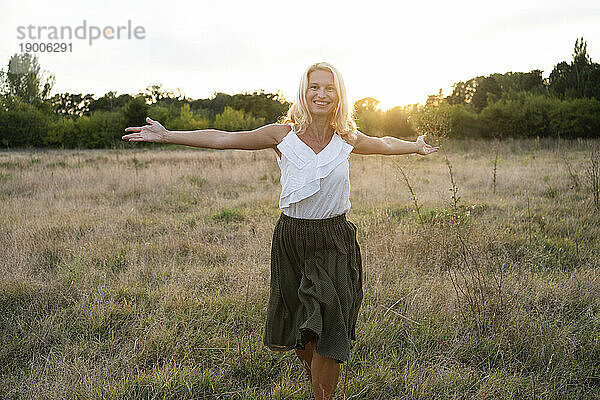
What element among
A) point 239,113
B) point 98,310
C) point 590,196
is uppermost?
point 239,113

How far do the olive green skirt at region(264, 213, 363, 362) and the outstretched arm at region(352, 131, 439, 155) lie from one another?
0.50 m

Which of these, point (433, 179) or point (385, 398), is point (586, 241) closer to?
point (385, 398)

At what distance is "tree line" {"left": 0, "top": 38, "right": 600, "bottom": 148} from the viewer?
27344mm

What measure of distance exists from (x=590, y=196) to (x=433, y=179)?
387cm

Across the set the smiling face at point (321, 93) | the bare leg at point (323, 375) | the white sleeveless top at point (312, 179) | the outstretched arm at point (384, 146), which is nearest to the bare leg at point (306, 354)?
the bare leg at point (323, 375)

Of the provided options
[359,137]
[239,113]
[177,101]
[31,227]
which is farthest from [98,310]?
[177,101]

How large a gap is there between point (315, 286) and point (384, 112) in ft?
101

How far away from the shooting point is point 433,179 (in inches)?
437

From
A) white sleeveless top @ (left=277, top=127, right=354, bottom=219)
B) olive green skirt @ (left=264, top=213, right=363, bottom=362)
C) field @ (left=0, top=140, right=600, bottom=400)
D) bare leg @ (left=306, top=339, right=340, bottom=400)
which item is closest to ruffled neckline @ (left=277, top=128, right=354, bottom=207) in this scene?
white sleeveless top @ (left=277, top=127, right=354, bottom=219)

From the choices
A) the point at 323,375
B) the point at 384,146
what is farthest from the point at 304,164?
the point at 323,375

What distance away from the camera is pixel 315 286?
2418 millimetres

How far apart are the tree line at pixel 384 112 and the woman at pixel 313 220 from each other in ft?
59.1

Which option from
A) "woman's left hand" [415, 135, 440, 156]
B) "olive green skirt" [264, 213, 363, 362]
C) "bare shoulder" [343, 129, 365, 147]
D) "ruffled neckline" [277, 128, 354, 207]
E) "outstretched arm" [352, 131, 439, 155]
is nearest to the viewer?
"olive green skirt" [264, 213, 363, 362]

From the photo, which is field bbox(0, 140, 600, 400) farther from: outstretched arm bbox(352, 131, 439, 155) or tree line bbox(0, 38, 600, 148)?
tree line bbox(0, 38, 600, 148)
